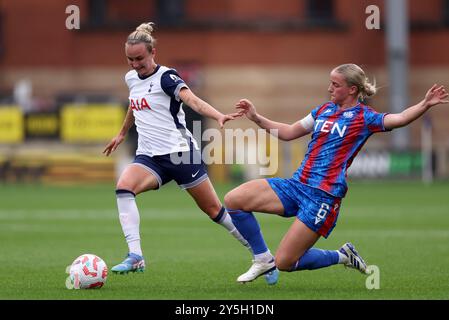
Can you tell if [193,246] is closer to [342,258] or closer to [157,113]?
[157,113]

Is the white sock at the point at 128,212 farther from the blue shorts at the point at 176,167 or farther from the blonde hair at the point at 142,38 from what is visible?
the blonde hair at the point at 142,38

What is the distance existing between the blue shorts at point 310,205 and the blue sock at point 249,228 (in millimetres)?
400

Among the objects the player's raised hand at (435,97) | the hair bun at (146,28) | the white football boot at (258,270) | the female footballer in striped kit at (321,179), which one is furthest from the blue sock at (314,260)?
the hair bun at (146,28)

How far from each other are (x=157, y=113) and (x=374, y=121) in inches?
84.6

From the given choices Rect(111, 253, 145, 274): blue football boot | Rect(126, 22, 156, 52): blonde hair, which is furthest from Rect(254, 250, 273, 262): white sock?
Rect(126, 22, 156, 52): blonde hair

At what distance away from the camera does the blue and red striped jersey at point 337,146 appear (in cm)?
1052

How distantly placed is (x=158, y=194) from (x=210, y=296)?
17291mm

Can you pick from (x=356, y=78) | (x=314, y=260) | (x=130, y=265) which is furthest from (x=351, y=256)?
(x=130, y=265)

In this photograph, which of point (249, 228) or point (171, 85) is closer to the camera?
point (249, 228)

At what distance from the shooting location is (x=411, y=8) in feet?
123

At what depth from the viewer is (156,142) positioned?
11.5 metres

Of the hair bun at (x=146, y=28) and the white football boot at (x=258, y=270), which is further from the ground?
the hair bun at (x=146, y=28)
